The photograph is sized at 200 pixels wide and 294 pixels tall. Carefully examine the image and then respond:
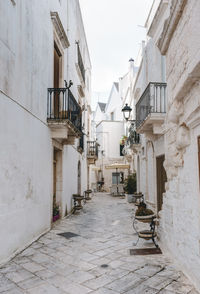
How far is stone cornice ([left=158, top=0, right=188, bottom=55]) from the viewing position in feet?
12.9

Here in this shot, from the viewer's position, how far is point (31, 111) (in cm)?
626

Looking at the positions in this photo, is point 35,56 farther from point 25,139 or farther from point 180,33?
point 180,33

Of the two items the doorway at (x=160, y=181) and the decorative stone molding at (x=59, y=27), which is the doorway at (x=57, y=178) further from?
the decorative stone molding at (x=59, y=27)

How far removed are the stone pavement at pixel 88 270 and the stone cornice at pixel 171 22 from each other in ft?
12.9

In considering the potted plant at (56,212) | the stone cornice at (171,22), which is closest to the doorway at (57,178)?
the potted plant at (56,212)

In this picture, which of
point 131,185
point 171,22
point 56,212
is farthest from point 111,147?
point 171,22

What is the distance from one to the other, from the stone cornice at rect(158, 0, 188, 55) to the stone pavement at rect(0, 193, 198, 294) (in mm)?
3930

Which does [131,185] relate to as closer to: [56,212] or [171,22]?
[56,212]

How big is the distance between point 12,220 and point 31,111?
8.29 ft

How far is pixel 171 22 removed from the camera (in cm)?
437

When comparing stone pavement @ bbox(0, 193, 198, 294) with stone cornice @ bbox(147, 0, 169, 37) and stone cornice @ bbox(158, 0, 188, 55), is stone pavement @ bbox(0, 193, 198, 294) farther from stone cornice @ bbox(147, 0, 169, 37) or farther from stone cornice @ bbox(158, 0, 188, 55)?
stone cornice @ bbox(147, 0, 169, 37)

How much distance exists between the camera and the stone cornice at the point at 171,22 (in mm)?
3943

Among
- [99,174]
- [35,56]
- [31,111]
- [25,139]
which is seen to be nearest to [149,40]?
[35,56]

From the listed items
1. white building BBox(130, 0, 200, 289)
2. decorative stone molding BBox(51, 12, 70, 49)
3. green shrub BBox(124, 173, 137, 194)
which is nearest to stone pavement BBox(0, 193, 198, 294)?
white building BBox(130, 0, 200, 289)
